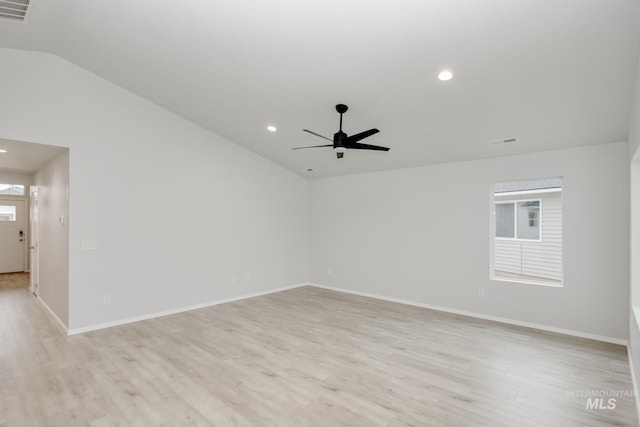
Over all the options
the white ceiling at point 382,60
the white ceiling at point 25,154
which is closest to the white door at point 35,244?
the white ceiling at point 25,154

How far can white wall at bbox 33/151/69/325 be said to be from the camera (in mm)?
4406

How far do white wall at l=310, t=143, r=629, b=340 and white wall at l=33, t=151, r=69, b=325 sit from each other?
4.65 metres

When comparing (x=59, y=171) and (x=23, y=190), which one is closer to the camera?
(x=59, y=171)

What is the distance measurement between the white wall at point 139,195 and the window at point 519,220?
5.47 meters

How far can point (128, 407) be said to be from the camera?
2.59 metres

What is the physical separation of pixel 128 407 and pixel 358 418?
1.86 m

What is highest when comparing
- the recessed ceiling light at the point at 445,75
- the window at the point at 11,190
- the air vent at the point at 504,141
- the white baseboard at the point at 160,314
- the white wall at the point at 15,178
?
the recessed ceiling light at the point at 445,75

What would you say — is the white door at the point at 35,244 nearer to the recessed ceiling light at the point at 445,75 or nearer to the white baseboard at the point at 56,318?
the white baseboard at the point at 56,318

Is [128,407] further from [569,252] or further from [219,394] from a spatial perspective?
[569,252]

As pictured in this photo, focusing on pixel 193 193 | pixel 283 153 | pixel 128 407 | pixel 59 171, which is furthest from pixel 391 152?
pixel 59 171

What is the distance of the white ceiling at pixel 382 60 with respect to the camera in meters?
2.56

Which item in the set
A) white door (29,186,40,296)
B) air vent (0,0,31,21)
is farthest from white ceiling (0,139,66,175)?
air vent (0,0,31,21)

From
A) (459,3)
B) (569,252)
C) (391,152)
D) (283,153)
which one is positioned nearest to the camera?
(459,3)

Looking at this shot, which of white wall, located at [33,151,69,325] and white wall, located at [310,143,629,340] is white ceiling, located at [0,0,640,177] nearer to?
white wall, located at [310,143,629,340]
